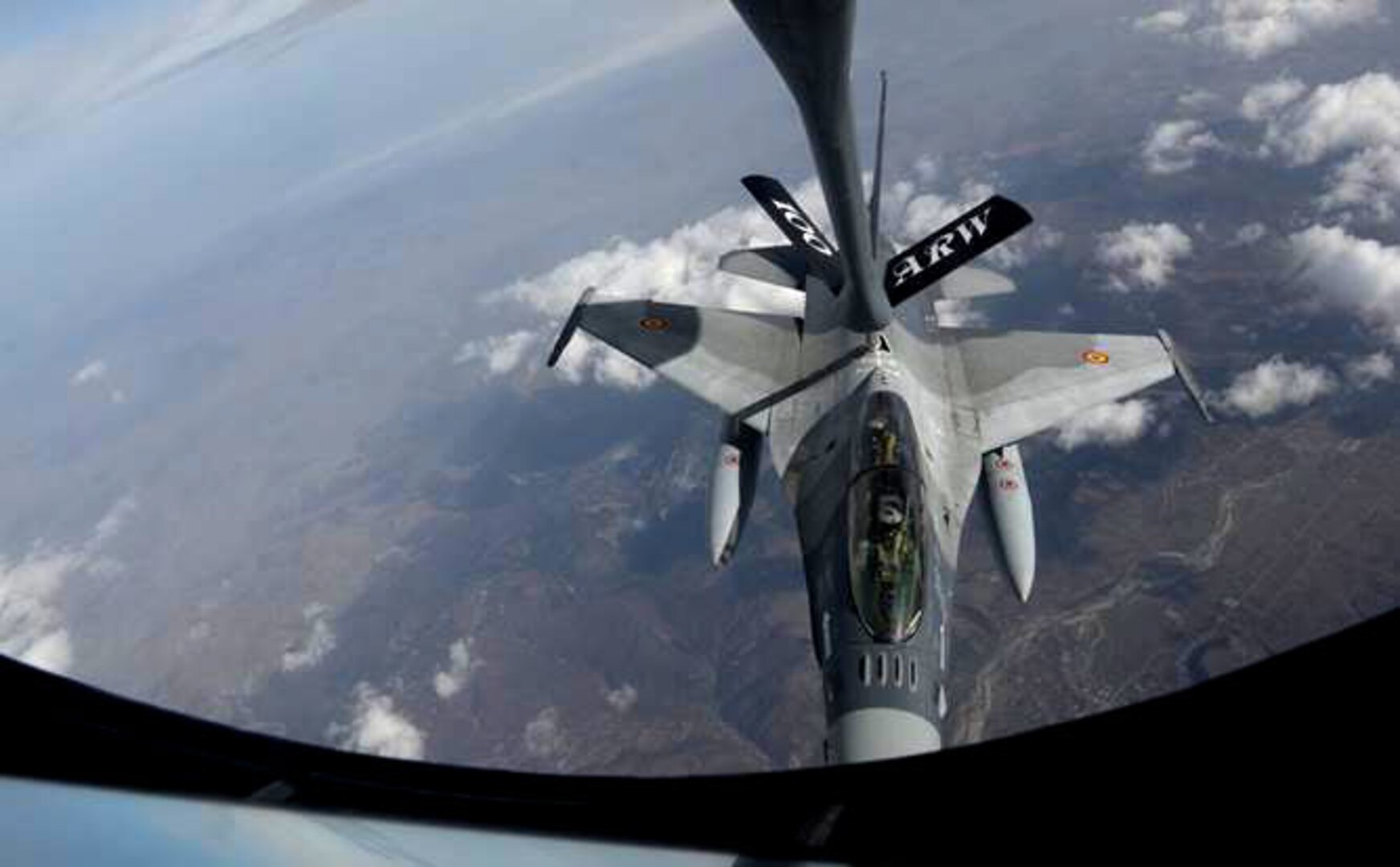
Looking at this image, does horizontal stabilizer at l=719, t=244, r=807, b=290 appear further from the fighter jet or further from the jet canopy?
the jet canopy

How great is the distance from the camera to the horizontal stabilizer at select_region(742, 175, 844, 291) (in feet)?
43.3

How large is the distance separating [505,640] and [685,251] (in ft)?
161

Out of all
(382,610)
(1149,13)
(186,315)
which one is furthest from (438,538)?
(1149,13)

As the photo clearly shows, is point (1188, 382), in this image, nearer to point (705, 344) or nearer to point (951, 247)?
point (951, 247)

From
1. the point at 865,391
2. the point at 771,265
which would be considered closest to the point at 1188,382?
the point at 865,391

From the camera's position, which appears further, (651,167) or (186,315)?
(186,315)

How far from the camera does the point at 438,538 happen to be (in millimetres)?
84000

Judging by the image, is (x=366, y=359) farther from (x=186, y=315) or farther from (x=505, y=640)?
(x=505, y=640)

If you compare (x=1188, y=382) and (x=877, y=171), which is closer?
(x=1188, y=382)

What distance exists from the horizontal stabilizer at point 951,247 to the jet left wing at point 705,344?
7.41 feet

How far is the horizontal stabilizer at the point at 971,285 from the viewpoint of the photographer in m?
15.2

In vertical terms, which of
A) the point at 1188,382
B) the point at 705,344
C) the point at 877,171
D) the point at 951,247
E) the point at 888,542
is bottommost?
the point at 1188,382

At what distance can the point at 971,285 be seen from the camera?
1544 centimetres

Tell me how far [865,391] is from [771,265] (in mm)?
5967
